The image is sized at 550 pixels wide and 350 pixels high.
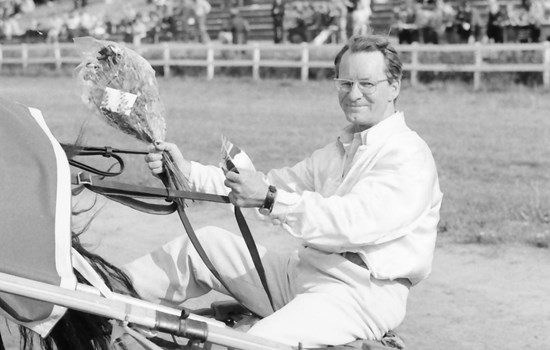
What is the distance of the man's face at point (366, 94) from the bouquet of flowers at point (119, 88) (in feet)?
2.18

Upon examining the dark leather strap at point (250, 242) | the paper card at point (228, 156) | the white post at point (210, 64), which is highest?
the paper card at point (228, 156)

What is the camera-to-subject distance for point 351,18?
2114cm

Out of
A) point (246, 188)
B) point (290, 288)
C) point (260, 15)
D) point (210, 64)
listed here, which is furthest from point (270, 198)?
point (260, 15)

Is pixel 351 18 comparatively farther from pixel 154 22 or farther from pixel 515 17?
pixel 154 22

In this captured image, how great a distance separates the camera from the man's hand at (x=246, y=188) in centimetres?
304

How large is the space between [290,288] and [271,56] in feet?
59.8

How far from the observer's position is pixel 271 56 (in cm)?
2158

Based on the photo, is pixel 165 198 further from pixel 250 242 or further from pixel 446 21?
pixel 446 21

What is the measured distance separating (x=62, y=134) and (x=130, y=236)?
5956 millimetres

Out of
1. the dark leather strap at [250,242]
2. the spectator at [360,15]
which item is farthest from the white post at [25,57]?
the dark leather strap at [250,242]

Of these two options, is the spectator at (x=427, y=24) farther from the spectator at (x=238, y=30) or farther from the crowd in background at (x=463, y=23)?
the spectator at (x=238, y=30)

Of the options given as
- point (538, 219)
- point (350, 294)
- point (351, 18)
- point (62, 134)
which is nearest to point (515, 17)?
point (351, 18)

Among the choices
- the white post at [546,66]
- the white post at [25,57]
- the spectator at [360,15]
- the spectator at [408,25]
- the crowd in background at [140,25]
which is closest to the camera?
the white post at [546,66]

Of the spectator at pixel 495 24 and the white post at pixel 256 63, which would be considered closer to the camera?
the spectator at pixel 495 24
